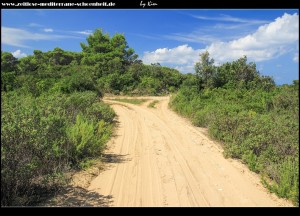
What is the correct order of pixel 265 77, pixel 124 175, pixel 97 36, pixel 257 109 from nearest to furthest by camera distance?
1. pixel 124 175
2. pixel 257 109
3. pixel 265 77
4. pixel 97 36

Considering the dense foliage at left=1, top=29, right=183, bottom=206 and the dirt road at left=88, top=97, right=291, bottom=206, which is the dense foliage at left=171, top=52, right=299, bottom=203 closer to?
the dirt road at left=88, top=97, right=291, bottom=206

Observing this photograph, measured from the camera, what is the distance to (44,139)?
23.7 ft

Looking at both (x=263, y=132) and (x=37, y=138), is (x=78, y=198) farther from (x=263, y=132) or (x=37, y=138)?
(x=263, y=132)

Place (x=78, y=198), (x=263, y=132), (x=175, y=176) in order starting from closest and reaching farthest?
(x=78, y=198) → (x=175, y=176) → (x=263, y=132)

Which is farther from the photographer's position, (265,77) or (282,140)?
(265,77)

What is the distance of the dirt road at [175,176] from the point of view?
6.67 meters

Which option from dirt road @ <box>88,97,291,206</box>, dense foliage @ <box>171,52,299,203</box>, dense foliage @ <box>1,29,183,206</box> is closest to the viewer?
dense foliage @ <box>1,29,183,206</box>

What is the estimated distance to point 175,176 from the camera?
8.18 metres

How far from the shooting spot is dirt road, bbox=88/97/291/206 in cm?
667

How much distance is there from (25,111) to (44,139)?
2.55 ft

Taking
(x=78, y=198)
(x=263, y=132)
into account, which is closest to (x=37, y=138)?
(x=78, y=198)

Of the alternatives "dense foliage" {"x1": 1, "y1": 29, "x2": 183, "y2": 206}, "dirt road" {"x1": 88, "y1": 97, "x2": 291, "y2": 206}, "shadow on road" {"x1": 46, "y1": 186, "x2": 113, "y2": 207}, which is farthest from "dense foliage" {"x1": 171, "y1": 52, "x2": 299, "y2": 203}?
"dense foliage" {"x1": 1, "y1": 29, "x2": 183, "y2": 206}

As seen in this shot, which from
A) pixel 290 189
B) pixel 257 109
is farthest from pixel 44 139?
pixel 257 109
